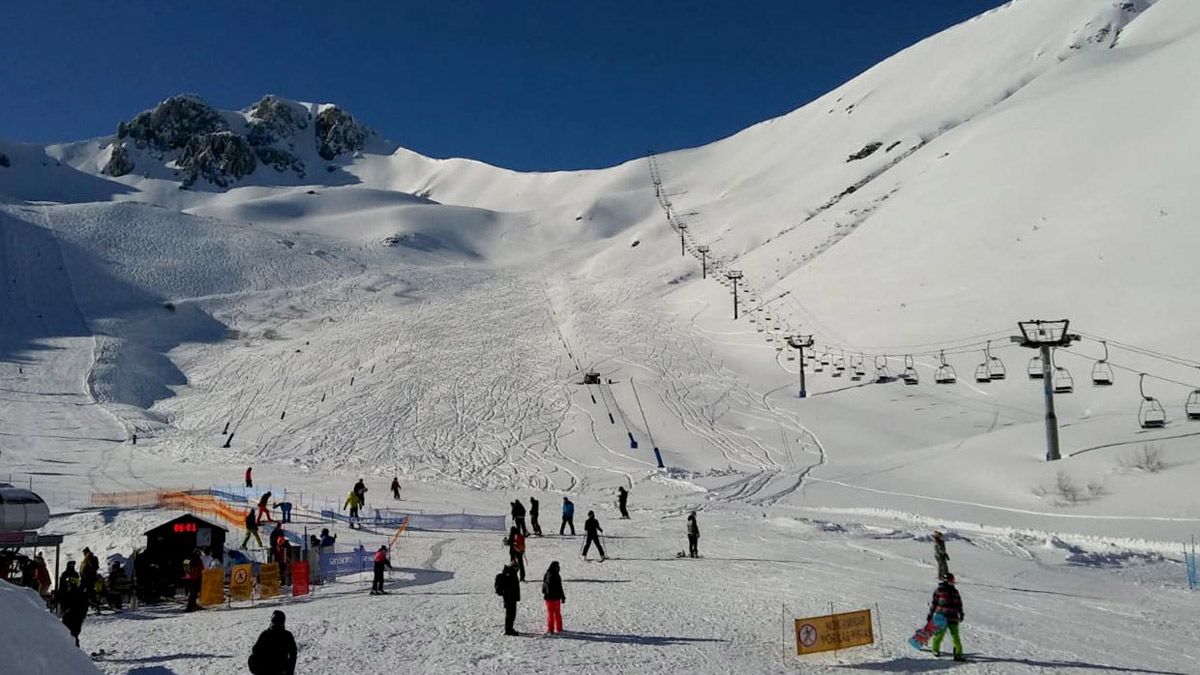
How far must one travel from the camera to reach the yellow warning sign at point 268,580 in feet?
59.0

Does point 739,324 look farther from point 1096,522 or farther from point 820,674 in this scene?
point 820,674

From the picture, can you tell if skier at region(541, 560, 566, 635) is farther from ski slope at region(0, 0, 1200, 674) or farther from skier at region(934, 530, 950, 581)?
skier at region(934, 530, 950, 581)

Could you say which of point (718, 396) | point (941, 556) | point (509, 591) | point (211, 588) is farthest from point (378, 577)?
point (718, 396)

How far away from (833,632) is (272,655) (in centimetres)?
714

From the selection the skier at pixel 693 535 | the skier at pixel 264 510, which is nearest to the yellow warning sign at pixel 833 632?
the skier at pixel 693 535

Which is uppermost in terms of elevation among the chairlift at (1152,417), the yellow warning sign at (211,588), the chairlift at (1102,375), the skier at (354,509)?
the chairlift at (1102,375)

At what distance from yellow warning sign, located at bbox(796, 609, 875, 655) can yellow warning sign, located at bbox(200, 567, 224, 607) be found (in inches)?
438

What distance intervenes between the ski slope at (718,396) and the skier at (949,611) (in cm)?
56

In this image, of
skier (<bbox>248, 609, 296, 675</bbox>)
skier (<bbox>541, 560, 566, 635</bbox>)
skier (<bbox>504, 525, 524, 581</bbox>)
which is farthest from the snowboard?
skier (<bbox>248, 609, 296, 675</bbox>)

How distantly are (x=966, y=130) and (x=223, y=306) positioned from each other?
73.5 m

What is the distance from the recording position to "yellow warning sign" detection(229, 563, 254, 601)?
17.6m

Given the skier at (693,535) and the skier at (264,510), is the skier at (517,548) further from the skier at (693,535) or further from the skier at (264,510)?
the skier at (264,510)

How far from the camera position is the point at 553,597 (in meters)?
13.4

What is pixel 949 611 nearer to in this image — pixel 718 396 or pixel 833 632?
pixel 833 632
